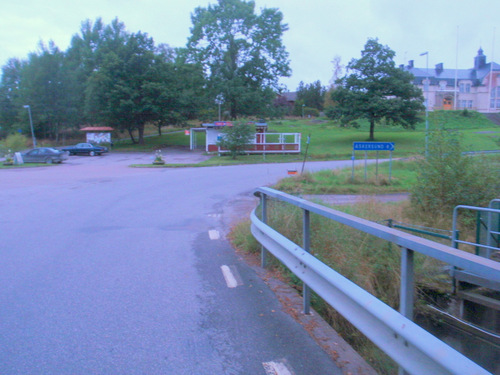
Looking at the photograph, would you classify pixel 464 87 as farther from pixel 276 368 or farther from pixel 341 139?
pixel 276 368


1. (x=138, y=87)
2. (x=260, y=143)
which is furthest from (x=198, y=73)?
(x=260, y=143)

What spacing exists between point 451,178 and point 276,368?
8326 mm

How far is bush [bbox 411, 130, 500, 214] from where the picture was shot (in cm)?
1019

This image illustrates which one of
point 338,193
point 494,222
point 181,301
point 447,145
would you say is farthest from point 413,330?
point 338,193

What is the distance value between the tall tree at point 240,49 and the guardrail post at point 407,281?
2107 inches

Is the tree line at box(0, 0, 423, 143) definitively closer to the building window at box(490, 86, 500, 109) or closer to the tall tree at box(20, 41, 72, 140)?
the tall tree at box(20, 41, 72, 140)

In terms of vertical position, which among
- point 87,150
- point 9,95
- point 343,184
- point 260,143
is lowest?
point 343,184

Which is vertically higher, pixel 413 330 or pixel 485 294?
pixel 413 330

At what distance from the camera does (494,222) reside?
300 inches

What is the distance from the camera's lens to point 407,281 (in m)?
2.88

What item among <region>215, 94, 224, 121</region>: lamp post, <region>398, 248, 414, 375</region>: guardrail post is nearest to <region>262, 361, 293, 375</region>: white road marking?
<region>398, 248, 414, 375</region>: guardrail post

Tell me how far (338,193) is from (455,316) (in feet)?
37.0

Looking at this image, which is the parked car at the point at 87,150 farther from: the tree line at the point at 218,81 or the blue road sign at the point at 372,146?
the blue road sign at the point at 372,146

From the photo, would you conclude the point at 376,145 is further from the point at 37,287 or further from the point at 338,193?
the point at 37,287
